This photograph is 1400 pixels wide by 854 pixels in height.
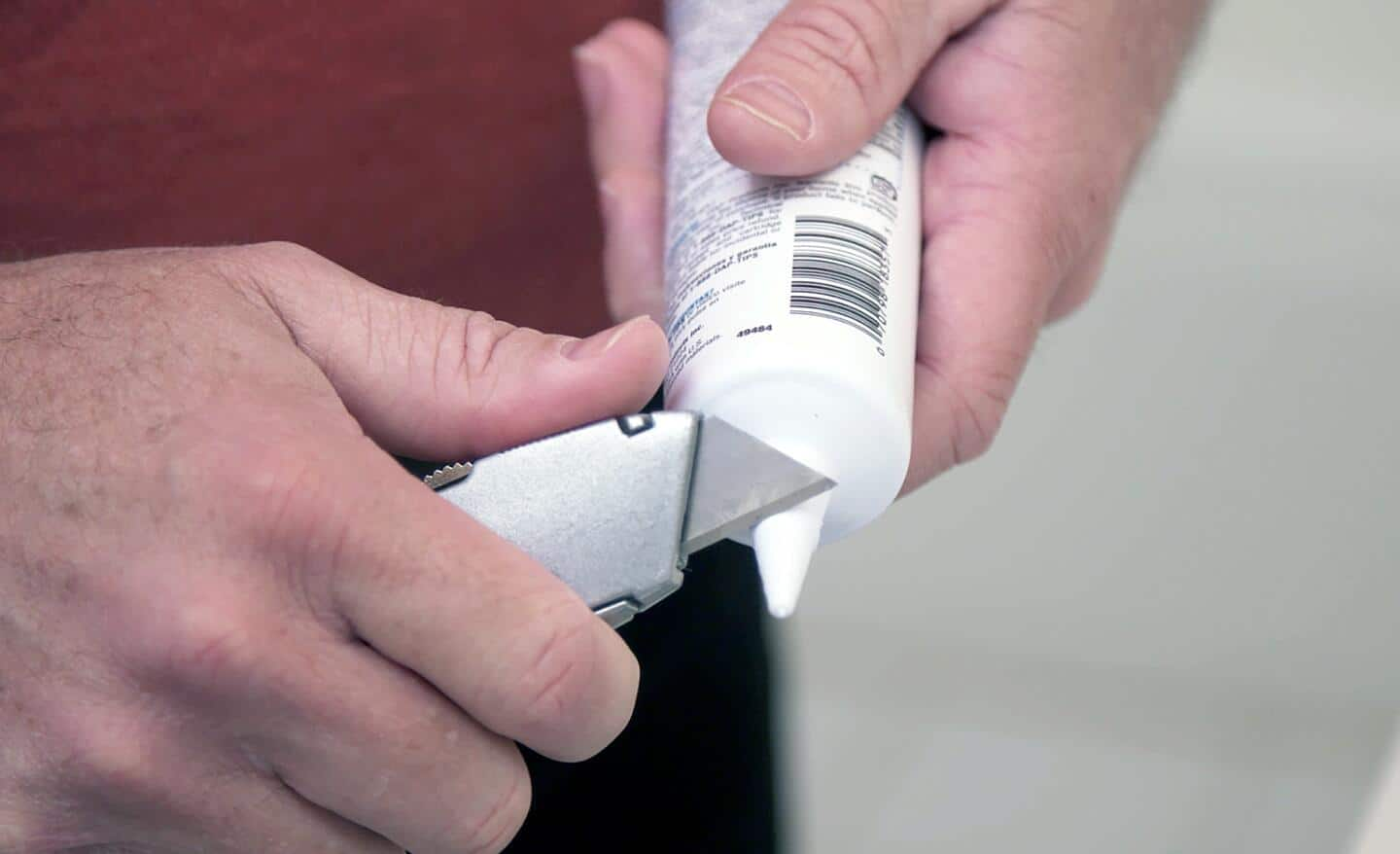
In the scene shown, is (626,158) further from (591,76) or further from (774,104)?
(774,104)

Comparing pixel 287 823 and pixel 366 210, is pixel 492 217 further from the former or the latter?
pixel 287 823

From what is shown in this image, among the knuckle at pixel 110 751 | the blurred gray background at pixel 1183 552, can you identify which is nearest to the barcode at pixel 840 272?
the knuckle at pixel 110 751

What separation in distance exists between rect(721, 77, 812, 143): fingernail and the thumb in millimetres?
93

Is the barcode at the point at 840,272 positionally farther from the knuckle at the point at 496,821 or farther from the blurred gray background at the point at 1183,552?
the blurred gray background at the point at 1183,552

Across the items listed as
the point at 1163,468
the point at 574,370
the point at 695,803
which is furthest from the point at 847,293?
the point at 1163,468

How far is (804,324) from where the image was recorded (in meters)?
0.36

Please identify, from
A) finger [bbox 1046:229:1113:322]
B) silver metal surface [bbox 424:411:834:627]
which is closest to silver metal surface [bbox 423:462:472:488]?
silver metal surface [bbox 424:411:834:627]

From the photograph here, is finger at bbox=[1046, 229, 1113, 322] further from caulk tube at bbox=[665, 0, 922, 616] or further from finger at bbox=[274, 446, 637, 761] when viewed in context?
finger at bbox=[274, 446, 637, 761]

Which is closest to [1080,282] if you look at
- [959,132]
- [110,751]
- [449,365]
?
[959,132]

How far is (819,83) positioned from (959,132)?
4.0 inches

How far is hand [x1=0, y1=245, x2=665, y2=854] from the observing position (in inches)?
12.2

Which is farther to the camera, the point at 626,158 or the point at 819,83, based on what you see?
the point at 626,158

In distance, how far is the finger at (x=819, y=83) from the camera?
0.41 metres

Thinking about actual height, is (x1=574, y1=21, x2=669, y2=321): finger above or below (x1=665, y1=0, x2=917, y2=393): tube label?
below
